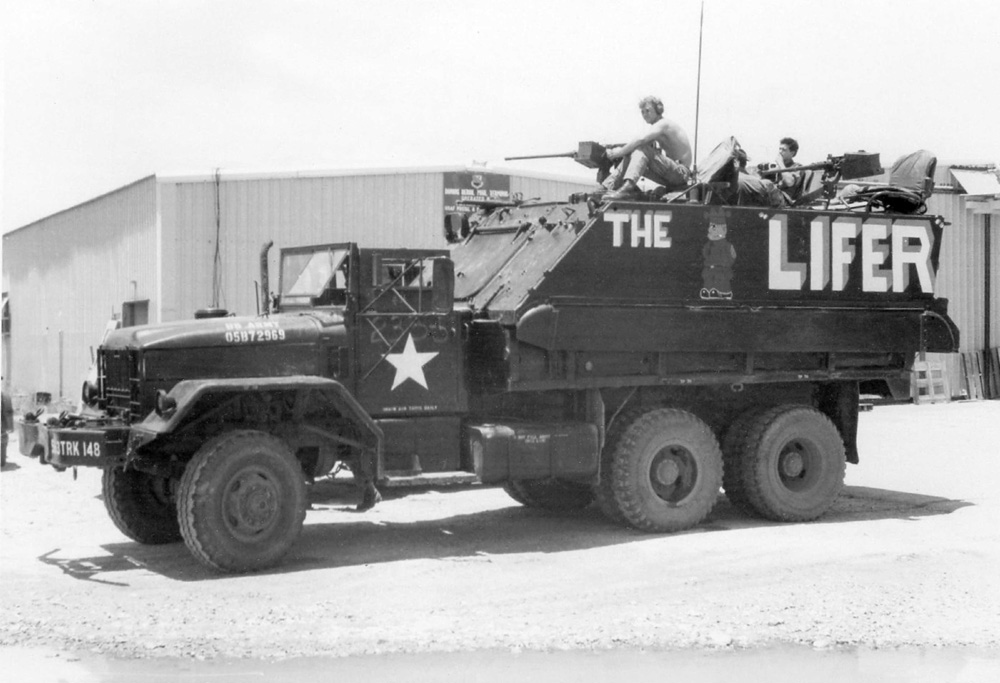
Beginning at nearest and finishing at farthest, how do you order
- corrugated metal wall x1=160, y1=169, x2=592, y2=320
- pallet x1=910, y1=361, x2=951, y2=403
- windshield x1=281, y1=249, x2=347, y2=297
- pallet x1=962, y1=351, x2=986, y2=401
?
windshield x1=281, y1=249, x2=347, y2=297
corrugated metal wall x1=160, y1=169, x2=592, y2=320
pallet x1=910, y1=361, x2=951, y2=403
pallet x1=962, y1=351, x2=986, y2=401

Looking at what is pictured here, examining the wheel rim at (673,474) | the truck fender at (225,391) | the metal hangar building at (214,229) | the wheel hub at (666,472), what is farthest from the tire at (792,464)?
the metal hangar building at (214,229)

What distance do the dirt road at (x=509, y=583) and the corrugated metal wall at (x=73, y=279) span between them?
765 cm

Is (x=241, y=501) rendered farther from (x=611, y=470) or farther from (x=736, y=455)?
(x=736, y=455)

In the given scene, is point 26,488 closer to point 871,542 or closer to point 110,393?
point 110,393

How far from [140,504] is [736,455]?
5382 millimetres

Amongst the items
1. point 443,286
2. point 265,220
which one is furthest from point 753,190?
point 265,220

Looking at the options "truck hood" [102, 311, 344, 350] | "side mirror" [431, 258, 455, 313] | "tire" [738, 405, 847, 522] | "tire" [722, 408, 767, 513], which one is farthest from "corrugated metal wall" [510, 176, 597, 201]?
→ "truck hood" [102, 311, 344, 350]

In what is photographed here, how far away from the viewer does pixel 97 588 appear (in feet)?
29.3

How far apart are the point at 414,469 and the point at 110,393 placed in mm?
2489

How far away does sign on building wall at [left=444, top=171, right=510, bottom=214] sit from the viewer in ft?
68.7

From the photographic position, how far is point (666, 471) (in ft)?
37.6

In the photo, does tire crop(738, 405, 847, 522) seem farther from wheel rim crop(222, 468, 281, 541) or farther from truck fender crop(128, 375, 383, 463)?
wheel rim crop(222, 468, 281, 541)

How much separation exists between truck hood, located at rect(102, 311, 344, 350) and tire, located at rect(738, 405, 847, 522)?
4150mm

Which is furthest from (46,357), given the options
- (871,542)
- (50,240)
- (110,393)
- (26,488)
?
(871,542)
